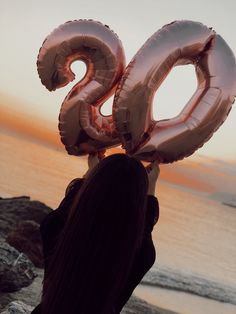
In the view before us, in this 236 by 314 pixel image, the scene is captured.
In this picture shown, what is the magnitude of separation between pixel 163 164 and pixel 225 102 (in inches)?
17.2

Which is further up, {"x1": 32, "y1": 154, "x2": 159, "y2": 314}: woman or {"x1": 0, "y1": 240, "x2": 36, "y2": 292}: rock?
{"x1": 32, "y1": 154, "x2": 159, "y2": 314}: woman

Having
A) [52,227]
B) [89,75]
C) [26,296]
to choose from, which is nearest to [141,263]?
[52,227]

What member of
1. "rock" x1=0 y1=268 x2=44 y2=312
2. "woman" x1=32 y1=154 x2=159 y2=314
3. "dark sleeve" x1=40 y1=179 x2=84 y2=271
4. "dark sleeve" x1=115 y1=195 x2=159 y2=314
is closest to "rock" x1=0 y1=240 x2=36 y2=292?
"rock" x1=0 y1=268 x2=44 y2=312

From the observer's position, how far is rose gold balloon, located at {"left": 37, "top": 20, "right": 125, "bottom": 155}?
2707 millimetres

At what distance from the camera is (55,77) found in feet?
9.33

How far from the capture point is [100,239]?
2.05 meters

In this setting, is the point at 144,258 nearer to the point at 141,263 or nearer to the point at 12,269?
the point at 141,263

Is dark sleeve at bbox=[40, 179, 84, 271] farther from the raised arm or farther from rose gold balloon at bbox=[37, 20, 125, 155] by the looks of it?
rose gold balloon at bbox=[37, 20, 125, 155]

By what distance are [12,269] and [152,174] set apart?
15.0 ft

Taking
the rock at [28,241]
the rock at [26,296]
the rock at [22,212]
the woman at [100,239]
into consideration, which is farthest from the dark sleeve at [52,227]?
the rock at [22,212]

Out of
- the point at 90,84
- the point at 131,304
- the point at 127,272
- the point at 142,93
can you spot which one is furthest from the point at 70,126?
the point at 131,304

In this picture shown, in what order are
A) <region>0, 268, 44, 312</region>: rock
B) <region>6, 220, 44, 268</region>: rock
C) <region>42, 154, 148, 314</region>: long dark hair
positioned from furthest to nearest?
<region>6, 220, 44, 268</region>: rock → <region>0, 268, 44, 312</region>: rock → <region>42, 154, 148, 314</region>: long dark hair

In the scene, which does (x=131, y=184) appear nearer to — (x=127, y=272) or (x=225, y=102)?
(x=127, y=272)

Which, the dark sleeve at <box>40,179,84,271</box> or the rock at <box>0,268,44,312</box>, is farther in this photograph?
the rock at <box>0,268,44,312</box>
